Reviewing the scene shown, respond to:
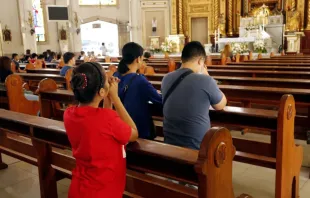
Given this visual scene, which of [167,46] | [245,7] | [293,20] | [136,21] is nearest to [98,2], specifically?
[136,21]

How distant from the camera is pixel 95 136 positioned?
1579mm

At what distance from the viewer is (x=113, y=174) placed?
1.69m

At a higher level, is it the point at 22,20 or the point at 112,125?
the point at 22,20

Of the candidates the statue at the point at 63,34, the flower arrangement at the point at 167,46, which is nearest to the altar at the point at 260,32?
the flower arrangement at the point at 167,46

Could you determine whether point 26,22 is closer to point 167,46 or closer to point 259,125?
point 167,46

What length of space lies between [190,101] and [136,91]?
1.57 feet

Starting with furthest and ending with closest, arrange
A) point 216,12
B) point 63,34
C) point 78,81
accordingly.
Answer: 1. point 63,34
2. point 216,12
3. point 78,81

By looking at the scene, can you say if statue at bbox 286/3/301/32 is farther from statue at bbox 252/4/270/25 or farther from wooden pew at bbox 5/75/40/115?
wooden pew at bbox 5/75/40/115

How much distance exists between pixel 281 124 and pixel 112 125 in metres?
1.28

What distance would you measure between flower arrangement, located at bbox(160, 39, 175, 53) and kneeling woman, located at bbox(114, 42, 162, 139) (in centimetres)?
1465

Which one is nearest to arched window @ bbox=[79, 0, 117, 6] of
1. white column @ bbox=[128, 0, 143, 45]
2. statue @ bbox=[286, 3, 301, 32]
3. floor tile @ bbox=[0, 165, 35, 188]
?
white column @ bbox=[128, 0, 143, 45]

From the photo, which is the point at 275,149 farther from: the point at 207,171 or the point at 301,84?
the point at 301,84

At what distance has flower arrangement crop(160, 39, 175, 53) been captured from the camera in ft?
55.9

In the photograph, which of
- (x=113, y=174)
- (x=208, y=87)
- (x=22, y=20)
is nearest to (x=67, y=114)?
(x=113, y=174)
